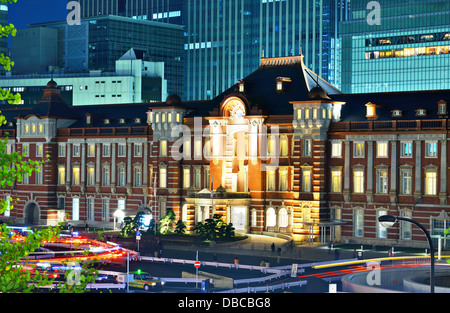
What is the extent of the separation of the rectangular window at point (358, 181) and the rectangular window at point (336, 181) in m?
1.57

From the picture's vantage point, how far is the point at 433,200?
80.2 m

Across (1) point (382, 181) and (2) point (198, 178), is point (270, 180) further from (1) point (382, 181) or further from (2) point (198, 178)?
(1) point (382, 181)

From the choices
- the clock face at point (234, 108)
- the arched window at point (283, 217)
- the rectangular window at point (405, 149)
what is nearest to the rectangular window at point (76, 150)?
the clock face at point (234, 108)

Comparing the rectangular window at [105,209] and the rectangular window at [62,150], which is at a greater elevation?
the rectangular window at [62,150]

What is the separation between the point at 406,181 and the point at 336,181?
24.6 feet

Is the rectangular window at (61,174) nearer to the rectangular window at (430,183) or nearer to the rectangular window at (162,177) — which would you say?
the rectangular window at (162,177)

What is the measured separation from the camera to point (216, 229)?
285 feet

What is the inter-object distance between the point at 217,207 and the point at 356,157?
1641 centimetres

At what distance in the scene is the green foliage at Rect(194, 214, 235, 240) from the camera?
86.2 metres

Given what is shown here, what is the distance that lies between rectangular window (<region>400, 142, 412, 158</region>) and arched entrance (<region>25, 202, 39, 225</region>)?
50.0 metres

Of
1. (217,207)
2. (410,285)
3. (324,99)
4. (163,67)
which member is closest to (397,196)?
(324,99)

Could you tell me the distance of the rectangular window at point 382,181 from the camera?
274 feet

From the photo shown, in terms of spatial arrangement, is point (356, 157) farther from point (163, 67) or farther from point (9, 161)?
point (163, 67)

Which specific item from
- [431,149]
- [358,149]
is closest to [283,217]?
[358,149]
